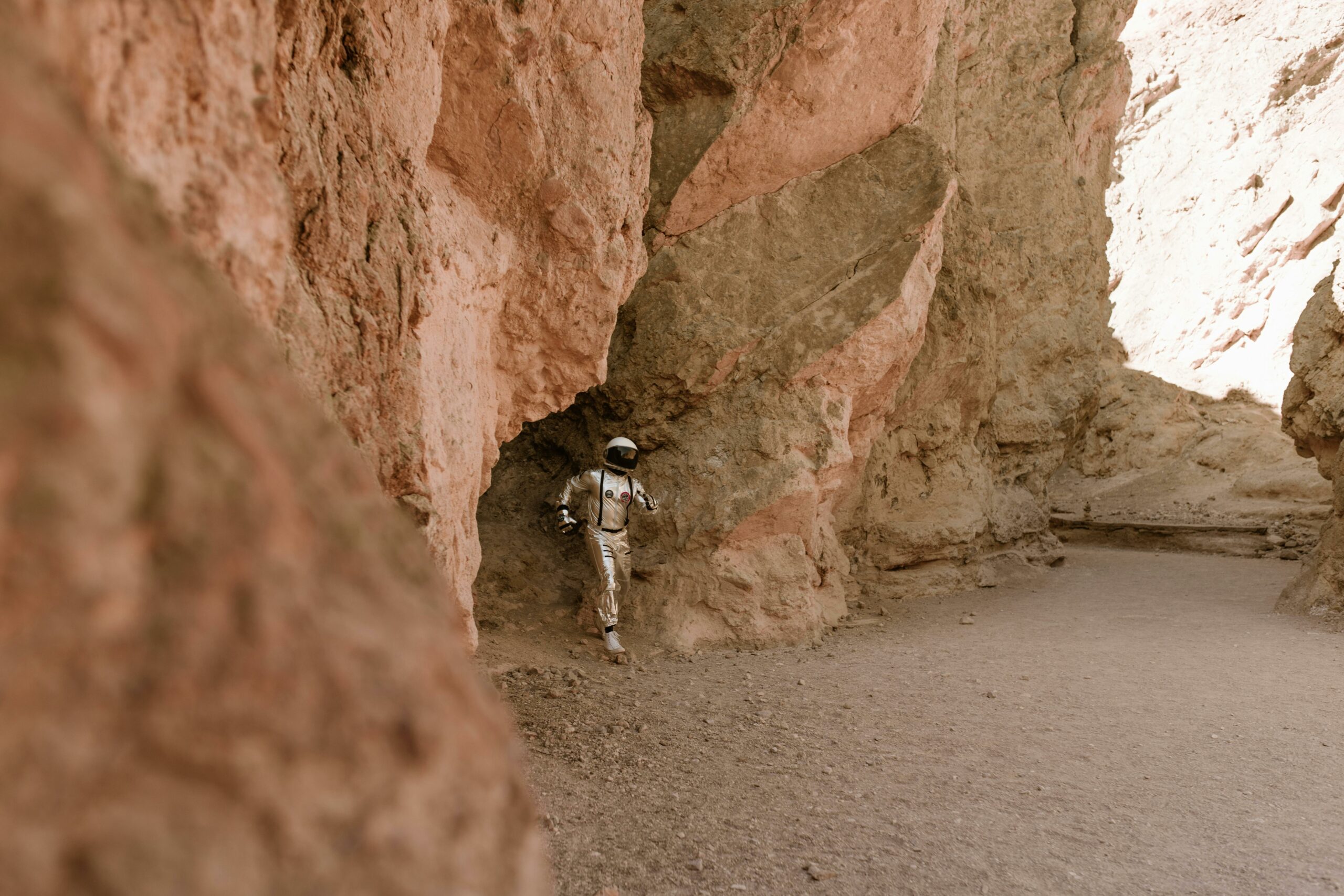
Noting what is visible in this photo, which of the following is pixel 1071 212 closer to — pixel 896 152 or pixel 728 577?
pixel 896 152

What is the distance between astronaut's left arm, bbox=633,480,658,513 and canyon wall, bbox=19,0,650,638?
121 centimetres

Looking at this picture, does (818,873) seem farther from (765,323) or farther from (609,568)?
(765,323)

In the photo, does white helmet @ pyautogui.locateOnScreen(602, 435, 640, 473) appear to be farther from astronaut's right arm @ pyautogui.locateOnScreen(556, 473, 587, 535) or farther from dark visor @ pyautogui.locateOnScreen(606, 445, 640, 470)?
astronaut's right arm @ pyautogui.locateOnScreen(556, 473, 587, 535)

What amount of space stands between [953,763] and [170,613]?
332 cm

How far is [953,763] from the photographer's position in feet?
11.2

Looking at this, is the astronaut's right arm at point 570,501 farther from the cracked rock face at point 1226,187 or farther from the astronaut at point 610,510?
the cracked rock face at point 1226,187

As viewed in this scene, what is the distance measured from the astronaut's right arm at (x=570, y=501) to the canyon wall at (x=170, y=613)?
5.09 meters

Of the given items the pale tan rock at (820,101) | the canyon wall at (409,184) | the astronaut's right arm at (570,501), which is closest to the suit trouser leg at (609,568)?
the astronaut's right arm at (570,501)

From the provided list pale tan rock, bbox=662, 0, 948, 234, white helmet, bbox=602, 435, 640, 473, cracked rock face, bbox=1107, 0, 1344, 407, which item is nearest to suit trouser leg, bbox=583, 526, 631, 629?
white helmet, bbox=602, 435, 640, 473

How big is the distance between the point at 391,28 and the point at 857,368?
456 centimetres

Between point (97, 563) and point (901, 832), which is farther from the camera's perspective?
point (901, 832)

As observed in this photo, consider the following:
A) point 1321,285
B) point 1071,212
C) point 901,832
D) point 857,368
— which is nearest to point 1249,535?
point 1321,285

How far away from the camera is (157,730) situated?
0.67 meters

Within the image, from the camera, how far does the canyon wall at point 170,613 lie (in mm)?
617
